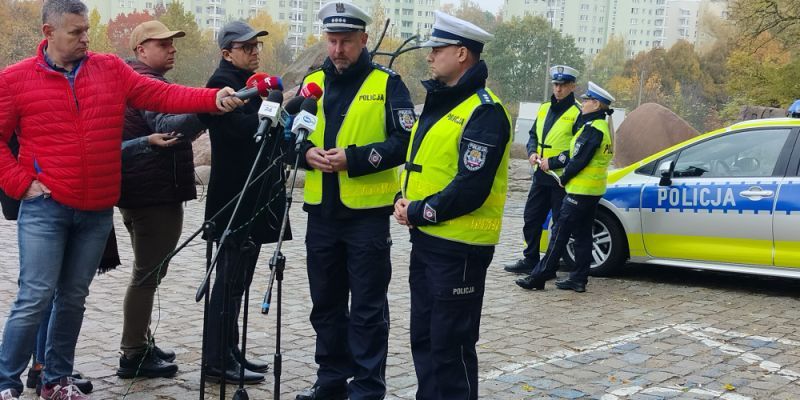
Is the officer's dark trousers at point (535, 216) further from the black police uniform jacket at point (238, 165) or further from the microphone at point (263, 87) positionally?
the microphone at point (263, 87)

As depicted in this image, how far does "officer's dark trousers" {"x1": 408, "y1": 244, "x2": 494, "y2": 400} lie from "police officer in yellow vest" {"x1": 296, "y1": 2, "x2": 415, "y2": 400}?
512 mm

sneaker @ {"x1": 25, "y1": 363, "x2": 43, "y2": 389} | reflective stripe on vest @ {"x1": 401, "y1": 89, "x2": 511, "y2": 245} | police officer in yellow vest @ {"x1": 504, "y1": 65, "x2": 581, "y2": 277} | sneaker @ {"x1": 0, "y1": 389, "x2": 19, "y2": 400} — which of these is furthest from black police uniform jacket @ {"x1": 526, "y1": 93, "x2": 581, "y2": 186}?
sneaker @ {"x1": 0, "y1": 389, "x2": 19, "y2": 400}

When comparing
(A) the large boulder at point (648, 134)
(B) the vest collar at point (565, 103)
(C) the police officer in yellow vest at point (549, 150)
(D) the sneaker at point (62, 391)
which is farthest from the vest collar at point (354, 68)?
(A) the large boulder at point (648, 134)

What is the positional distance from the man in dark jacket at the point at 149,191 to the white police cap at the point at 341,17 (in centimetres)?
95

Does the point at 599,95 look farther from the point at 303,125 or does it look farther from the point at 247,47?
the point at 303,125

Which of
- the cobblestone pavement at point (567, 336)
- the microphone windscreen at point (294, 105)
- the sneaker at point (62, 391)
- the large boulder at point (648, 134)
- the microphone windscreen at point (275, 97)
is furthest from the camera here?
the large boulder at point (648, 134)

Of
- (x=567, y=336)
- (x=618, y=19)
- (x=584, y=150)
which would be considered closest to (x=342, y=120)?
(x=567, y=336)

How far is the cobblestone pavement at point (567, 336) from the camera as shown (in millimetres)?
5512

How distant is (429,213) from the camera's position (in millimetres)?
4250

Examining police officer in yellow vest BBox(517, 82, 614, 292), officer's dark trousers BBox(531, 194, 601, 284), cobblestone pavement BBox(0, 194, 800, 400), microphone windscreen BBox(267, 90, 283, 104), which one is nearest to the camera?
microphone windscreen BBox(267, 90, 283, 104)

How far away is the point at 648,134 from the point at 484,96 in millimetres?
17662

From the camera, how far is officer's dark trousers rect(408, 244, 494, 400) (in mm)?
4254

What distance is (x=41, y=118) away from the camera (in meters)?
4.49

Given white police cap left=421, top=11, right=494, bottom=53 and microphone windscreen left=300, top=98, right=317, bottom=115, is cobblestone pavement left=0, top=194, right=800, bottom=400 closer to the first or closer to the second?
microphone windscreen left=300, top=98, right=317, bottom=115
